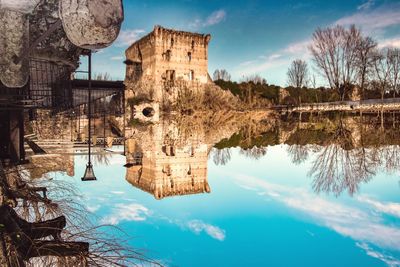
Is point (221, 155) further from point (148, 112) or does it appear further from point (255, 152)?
point (148, 112)

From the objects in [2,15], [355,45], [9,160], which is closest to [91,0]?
[2,15]

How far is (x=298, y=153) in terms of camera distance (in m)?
15.9

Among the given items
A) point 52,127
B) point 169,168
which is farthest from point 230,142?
point 52,127

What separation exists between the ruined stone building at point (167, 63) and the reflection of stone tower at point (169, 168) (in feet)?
33.6

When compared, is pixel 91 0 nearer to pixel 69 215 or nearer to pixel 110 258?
pixel 110 258

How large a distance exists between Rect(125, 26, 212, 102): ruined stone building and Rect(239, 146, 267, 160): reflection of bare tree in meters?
12.3

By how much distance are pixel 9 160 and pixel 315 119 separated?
2464 cm

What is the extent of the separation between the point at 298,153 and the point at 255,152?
208 centimetres

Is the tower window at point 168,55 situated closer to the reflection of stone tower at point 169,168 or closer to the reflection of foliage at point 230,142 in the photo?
the reflection of foliage at point 230,142

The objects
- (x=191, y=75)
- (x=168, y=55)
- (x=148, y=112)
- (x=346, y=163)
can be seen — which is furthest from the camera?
(x=191, y=75)

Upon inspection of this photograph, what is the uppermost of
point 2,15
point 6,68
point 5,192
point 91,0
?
point 2,15

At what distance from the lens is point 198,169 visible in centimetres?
1677

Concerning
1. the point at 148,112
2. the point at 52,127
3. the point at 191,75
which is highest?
the point at 191,75

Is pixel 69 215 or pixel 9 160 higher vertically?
pixel 9 160
